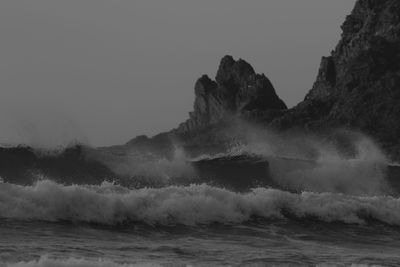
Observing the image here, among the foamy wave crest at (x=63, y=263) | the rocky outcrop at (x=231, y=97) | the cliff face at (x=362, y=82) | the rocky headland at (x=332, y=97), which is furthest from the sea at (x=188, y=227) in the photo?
the rocky outcrop at (x=231, y=97)

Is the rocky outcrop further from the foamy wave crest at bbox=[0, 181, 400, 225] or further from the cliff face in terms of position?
the foamy wave crest at bbox=[0, 181, 400, 225]

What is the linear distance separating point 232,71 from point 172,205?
83.6 metres

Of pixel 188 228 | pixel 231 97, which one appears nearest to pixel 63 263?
pixel 188 228

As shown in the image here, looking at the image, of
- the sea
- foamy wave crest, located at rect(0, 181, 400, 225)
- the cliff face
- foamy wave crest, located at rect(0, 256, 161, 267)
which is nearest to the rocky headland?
the cliff face

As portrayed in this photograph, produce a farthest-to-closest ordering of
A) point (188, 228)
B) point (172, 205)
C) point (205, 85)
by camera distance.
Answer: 1. point (205, 85)
2. point (172, 205)
3. point (188, 228)

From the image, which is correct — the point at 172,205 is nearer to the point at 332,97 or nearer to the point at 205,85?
the point at 332,97

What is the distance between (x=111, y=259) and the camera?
18.9 m

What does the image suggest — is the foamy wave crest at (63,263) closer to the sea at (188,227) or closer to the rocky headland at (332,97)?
the sea at (188,227)

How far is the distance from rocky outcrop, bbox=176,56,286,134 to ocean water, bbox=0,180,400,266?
67.0 metres

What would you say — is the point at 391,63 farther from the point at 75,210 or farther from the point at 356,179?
the point at 75,210

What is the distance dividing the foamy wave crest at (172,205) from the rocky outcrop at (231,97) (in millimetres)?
65889

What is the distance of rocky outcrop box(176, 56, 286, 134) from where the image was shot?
332 feet

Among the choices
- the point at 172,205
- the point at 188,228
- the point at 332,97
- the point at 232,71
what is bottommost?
the point at 188,228

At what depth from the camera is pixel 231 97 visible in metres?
108
